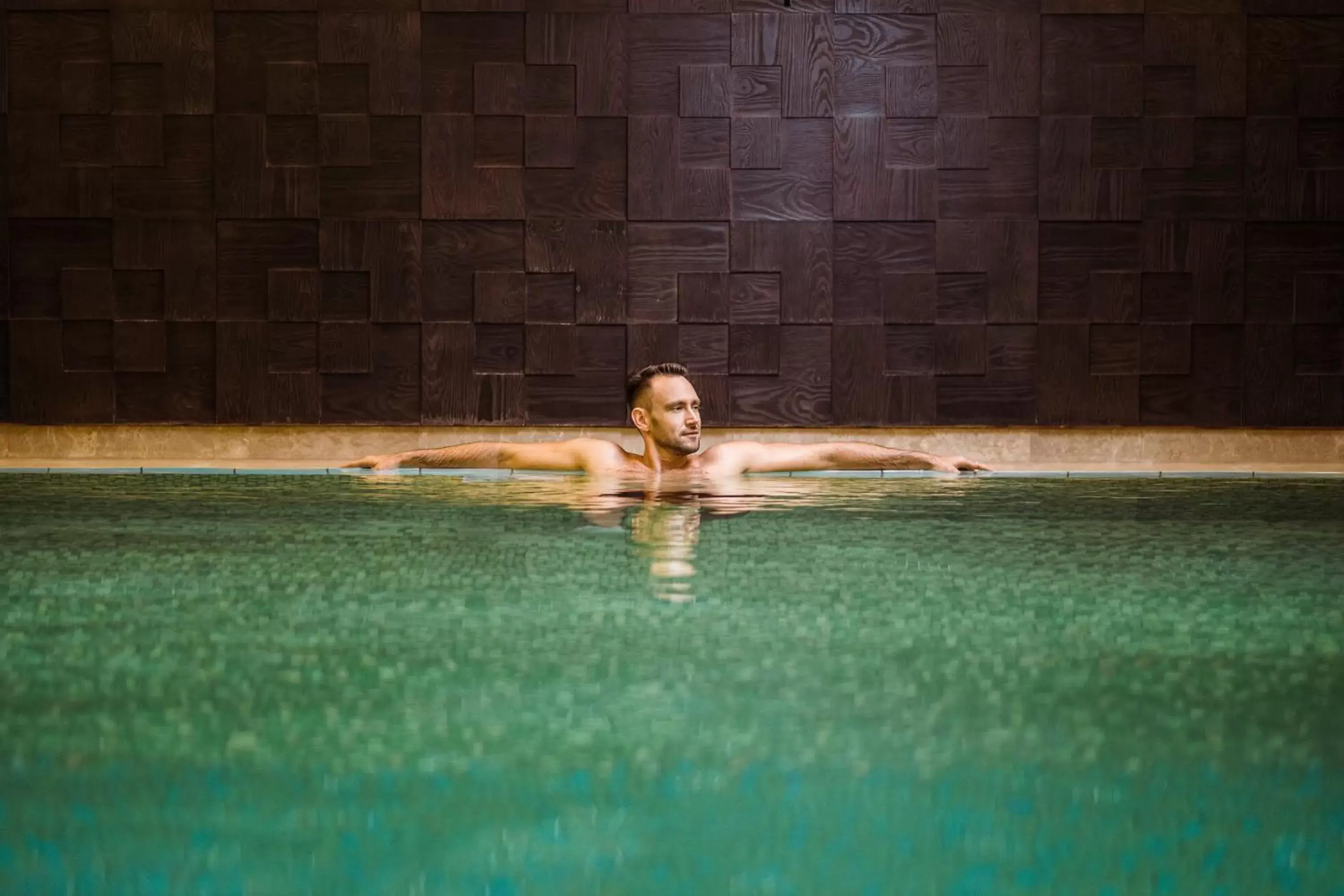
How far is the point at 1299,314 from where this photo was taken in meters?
6.09

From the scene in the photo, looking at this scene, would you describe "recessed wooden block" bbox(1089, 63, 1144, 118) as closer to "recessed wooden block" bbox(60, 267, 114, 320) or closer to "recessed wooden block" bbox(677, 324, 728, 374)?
"recessed wooden block" bbox(677, 324, 728, 374)

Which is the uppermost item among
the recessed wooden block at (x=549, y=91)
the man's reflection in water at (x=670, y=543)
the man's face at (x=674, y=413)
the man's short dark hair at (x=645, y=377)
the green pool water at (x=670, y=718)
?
the recessed wooden block at (x=549, y=91)

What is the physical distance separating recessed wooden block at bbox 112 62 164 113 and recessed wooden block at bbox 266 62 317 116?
49cm

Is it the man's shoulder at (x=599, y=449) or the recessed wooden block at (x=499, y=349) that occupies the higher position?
the recessed wooden block at (x=499, y=349)

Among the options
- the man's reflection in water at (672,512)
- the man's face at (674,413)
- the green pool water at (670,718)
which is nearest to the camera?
the green pool water at (670,718)

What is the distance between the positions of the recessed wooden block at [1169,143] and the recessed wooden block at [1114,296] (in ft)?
1.64

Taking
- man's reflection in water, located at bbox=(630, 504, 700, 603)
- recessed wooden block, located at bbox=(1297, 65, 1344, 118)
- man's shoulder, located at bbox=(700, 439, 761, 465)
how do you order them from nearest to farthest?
man's reflection in water, located at bbox=(630, 504, 700, 603)
man's shoulder, located at bbox=(700, 439, 761, 465)
recessed wooden block, located at bbox=(1297, 65, 1344, 118)

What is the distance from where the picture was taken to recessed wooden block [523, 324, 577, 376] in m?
6.11

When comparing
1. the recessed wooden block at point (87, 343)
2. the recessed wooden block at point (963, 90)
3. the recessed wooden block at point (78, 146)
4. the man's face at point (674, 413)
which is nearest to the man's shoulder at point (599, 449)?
the man's face at point (674, 413)

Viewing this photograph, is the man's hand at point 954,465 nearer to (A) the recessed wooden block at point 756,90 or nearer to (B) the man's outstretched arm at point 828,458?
(B) the man's outstretched arm at point 828,458

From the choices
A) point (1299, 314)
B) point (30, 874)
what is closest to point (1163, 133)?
point (1299, 314)

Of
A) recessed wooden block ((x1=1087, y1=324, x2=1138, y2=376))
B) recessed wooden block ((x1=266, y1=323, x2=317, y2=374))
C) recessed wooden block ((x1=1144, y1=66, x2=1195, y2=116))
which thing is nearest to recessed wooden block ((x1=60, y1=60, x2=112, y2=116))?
recessed wooden block ((x1=266, y1=323, x2=317, y2=374))

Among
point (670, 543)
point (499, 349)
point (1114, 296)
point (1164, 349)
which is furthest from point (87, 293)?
point (1164, 349)

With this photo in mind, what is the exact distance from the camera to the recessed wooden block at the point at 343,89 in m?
6.09
